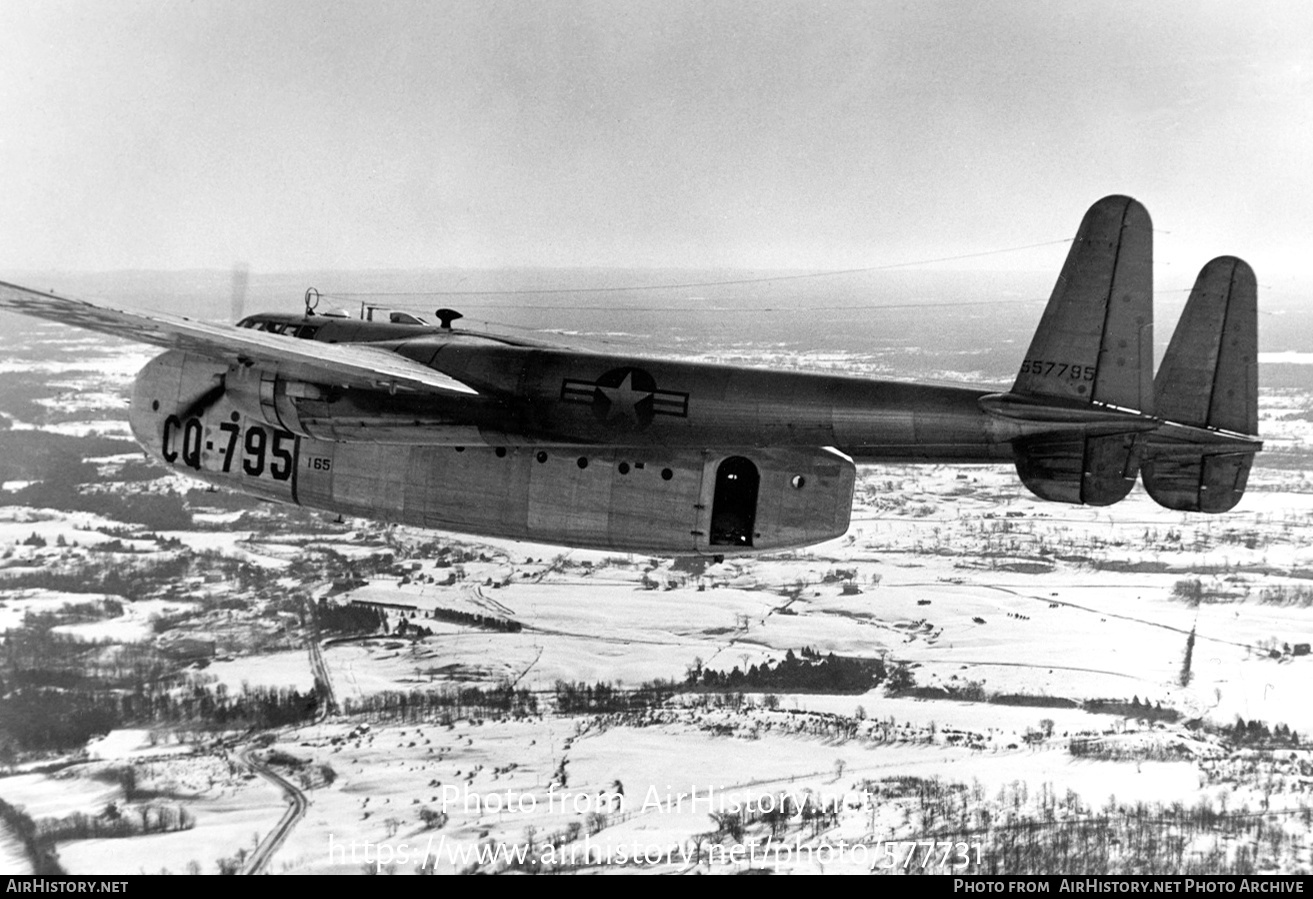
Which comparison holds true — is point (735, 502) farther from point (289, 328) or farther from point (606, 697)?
point (606, 697)

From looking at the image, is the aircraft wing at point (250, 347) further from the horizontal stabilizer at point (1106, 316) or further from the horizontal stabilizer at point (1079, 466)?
the horizontal stabilizer at point (1106, 316)

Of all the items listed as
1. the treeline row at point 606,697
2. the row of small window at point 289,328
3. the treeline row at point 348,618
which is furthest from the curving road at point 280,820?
the row of small window at point 289,328

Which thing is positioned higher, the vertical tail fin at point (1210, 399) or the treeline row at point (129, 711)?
the vertical tail fin at point (1210, 399)

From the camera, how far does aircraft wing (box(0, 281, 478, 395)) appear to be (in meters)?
8.41

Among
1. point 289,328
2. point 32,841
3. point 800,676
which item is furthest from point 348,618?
point 800,676

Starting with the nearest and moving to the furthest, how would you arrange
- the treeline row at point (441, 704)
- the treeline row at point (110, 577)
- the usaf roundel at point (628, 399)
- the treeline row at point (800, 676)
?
the usaf roundel at point (628, 399) → the treeline row at point (441, 704) → the treeline row at point (800, 676) → the treeline row at point (110, 577)

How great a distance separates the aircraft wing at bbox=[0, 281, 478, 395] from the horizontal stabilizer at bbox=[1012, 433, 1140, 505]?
6390mm

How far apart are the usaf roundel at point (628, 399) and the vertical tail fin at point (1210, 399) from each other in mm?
5439

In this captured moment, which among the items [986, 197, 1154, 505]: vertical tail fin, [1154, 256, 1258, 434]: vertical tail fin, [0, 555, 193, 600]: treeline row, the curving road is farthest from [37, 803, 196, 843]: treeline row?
[1154, 256, 1258, 434]: vertical tail fin

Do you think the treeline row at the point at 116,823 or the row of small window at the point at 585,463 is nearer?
the row of small window at the point at 585,463

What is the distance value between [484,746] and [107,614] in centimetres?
1080

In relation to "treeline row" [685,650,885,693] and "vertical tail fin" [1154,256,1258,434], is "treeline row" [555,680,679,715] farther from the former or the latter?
"vertical tail fin" [1154,256,1258,434]

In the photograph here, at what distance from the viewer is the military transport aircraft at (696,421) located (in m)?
9.01

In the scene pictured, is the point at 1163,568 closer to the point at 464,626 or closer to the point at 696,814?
the point at 696,814
